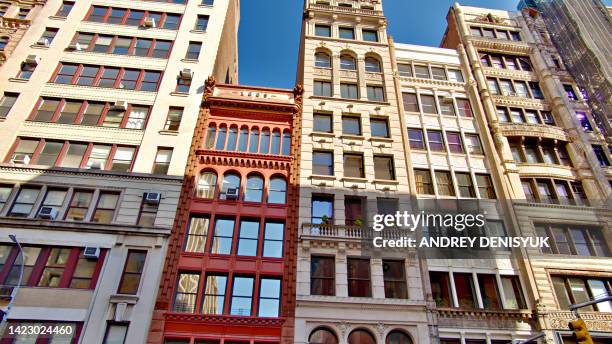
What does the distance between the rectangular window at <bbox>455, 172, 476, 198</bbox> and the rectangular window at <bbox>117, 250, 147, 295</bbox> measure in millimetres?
21870

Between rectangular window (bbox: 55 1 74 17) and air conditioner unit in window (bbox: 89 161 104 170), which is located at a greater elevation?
rectangular window (bbox: 55 1 74 17)

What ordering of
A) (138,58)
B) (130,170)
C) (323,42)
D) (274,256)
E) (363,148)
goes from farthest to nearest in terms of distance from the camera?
Result: (323,42) → (138,58) → (363,148) → (130,170) → (274,256)

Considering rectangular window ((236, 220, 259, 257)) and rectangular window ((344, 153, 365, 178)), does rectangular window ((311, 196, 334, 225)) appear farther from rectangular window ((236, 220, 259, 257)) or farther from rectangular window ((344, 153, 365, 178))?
rectangular window ((236, 220, 259, 257))

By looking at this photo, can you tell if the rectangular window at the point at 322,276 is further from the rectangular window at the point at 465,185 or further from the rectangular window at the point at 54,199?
the rectangular window at the point at 54,199

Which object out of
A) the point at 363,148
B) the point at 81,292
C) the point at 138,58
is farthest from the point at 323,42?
the point at 81,292

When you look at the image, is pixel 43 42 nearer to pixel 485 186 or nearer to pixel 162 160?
pixel 162 160

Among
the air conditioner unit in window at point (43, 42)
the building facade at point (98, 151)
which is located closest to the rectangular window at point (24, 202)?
the building facade at point (98, 151)

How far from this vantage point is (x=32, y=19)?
115 ft

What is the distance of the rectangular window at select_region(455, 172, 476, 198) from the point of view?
29200 millimetres

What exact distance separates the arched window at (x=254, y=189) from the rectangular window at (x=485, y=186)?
15.9m

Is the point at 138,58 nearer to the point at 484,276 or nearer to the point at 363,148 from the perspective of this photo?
the point at 363,148

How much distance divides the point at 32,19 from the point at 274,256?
30296 mm

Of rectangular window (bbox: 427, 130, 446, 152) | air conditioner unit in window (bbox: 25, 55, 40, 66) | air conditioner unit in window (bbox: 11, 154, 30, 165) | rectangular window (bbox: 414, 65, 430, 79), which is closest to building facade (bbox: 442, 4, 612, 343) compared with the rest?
rectangular window (bbox: 414, 65, 430, 79)

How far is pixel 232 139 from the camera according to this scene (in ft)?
98.1
